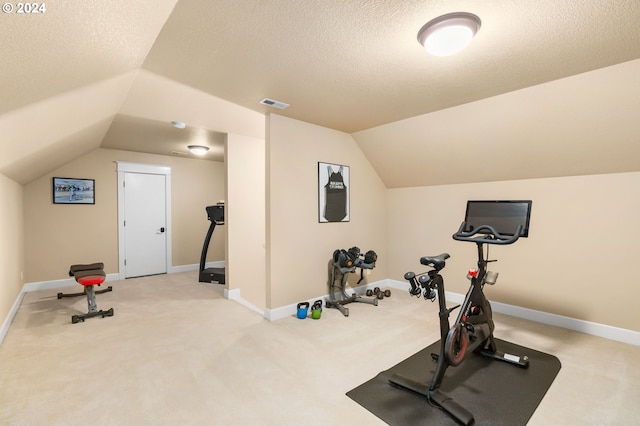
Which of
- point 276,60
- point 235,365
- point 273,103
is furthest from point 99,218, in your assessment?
point 276,60

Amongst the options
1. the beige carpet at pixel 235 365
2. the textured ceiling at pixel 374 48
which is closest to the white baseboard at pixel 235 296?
the beige carpet at pixel 235 365

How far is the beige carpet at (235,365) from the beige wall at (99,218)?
1.38 m

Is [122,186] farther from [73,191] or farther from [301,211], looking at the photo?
[301,211]

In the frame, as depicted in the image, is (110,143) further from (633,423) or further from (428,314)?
(633,423)

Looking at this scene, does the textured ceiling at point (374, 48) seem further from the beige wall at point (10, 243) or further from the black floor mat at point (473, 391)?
the beige wall at point (10, 243)

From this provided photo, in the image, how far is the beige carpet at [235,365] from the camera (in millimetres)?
1960

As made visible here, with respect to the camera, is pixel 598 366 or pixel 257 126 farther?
pixel 257 126

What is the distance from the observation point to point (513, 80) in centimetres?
264

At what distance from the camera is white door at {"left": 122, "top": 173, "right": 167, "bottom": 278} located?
5.82 metres

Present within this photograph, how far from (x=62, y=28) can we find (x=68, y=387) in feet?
8.13

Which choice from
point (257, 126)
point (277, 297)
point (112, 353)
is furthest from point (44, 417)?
point (257, 126)

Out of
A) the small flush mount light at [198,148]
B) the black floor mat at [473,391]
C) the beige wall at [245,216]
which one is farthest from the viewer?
the small flush mount light at [198,148]

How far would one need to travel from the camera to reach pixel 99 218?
5512mm

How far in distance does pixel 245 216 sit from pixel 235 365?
2.70 metres
